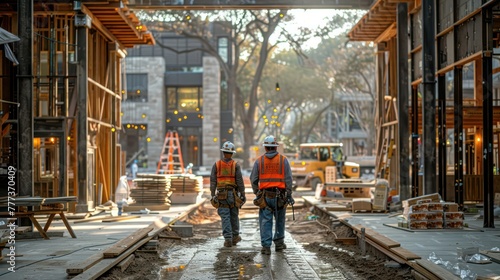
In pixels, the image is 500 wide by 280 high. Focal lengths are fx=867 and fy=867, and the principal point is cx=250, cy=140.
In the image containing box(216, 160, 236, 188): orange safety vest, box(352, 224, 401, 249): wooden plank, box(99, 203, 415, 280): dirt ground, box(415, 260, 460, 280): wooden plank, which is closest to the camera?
box(415, 260, 460, 280): wooden plank

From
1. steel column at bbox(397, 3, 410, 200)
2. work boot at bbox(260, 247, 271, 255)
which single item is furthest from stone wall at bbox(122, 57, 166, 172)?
work boot at bbox(260, 247, 271, 255)

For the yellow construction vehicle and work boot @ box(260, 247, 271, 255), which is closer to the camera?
work boot @ box(260, 247, 271, 255)

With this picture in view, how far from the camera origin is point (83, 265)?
11.9 meters

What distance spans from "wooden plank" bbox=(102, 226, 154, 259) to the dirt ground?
0.29 m

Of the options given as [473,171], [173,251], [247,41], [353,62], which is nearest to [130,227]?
[173,251]

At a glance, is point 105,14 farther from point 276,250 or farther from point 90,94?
point 276,250

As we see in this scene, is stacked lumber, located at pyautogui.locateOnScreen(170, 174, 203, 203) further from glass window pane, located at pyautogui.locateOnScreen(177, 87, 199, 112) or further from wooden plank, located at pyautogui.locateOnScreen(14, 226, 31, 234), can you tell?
glass window pane, located at pyautogui.locateOnScreen(177, 87, 199, 112)

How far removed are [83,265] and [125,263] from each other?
65.3 inches

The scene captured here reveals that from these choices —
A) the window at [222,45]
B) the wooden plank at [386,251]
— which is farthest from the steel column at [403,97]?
the window at [222,45]

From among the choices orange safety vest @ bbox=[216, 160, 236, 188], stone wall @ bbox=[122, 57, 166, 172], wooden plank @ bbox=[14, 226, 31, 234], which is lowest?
wooden plank @ bbox=[14, 226, 31, 234]

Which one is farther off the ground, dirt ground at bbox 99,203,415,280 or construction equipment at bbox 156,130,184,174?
construction equipment at bbox 156,130,184,174

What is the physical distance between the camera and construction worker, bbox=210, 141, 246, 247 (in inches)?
678

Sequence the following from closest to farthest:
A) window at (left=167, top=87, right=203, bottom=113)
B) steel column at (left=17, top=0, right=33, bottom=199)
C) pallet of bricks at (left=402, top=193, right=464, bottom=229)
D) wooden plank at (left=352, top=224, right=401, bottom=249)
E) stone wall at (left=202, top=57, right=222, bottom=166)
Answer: wooden plank at (left=352, top=224, right=401, bottom=249) < steel column at (left=17, top=0, right=33, bottom=199) < pallet of bricks at (left=402, top=193, right=464, bottom=229) < stone wall at (left=202, top=57, right=222, bottom=166) < window at (left=167, top=87, right=203, bottom=113)

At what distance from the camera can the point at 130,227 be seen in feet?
64.8
